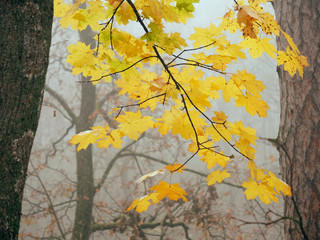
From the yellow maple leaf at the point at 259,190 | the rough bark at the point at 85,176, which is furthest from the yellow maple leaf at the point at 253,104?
the rough bark at the point at 85,176

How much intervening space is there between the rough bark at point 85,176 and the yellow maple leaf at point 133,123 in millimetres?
4749

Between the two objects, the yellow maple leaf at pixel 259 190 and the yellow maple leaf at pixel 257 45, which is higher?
the yellow maple leaf at pixel 257 45

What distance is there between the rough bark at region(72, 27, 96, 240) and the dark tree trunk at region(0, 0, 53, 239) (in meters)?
4.89

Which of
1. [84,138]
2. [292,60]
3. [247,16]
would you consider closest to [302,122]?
[292,60]

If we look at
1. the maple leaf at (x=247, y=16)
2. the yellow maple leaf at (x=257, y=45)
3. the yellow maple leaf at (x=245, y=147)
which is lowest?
the yellow maple leaf at (x=245, y=147)

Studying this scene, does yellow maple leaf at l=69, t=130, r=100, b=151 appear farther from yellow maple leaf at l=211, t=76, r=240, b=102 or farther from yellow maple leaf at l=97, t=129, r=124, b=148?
yellow maple leaf at l=211, t=76, r=240, b=102

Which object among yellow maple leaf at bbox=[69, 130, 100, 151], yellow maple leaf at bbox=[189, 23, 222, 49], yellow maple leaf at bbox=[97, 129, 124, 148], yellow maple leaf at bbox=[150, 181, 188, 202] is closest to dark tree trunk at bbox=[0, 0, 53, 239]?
yellow maple leaf at bbox=[69, 130, 100, 151]

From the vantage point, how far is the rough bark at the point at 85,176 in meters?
5.69

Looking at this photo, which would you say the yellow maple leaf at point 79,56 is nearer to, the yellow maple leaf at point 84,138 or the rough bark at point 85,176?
the yellow maple leaf at point 84,138

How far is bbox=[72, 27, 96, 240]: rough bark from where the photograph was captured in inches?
224

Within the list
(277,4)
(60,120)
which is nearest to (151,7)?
(277,4)

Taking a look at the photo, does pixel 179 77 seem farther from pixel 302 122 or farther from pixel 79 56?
pixel 302 122

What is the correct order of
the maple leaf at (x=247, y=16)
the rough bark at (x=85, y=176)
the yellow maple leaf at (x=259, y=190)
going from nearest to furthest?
the maple leaf at (x=247, y=16), the yellow maple leaf at (x=259, y=190), the rough bark at (x=85, y=176)

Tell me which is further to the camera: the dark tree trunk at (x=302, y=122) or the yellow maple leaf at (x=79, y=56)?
the dark tree trunk at (x=302, y=122)
